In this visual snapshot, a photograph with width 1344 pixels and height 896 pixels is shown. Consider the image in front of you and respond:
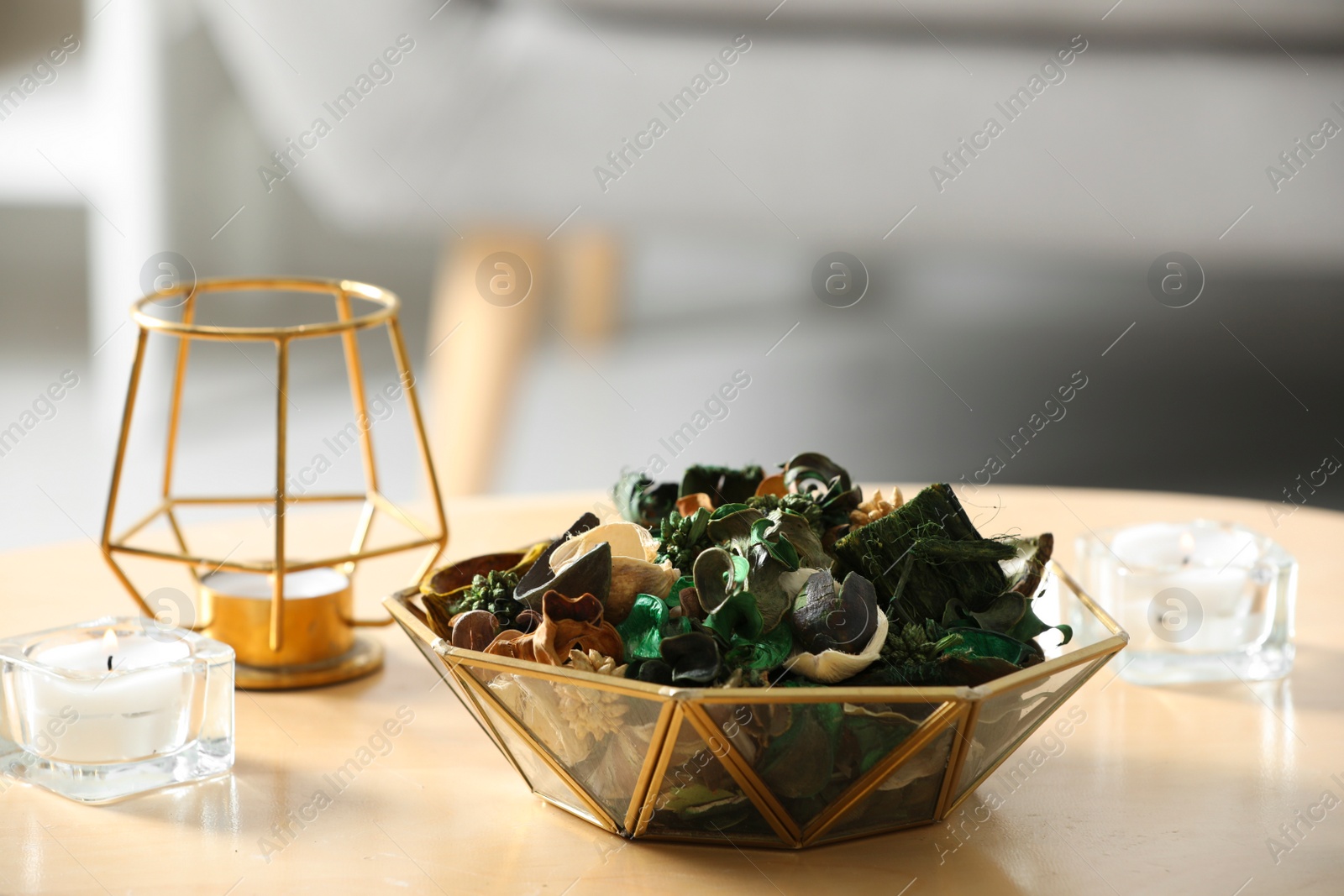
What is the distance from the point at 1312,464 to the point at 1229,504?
1.79 metres

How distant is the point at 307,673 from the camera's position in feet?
2.48

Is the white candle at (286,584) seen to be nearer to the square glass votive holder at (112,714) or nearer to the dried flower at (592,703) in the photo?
the square glass votive holder at (112,714)

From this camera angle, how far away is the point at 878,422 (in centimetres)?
293

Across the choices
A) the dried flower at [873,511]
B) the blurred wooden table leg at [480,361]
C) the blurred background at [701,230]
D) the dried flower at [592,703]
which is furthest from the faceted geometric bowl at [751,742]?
the blurred wooden table leg at [480,361]

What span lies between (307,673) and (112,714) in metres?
0.15

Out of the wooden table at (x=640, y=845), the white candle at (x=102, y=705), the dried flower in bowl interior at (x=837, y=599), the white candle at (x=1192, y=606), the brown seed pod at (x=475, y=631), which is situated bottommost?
the wooden table at (x=640, y=845)

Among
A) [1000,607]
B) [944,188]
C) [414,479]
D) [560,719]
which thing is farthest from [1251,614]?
[414,479]

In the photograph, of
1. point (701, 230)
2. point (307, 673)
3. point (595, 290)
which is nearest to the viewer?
point (307, 673)

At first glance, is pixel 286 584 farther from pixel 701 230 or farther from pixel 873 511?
→ pixel 701 230

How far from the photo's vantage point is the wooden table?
1.82ft

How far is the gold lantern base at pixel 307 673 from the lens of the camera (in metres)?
0.75

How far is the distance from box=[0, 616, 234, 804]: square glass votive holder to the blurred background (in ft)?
1.33

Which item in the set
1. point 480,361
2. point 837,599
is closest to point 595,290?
point 480,361

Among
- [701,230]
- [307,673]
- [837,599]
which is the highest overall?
[701,230]
